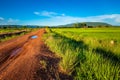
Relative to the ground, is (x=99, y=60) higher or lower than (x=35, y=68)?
higher

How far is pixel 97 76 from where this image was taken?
15.9 ft

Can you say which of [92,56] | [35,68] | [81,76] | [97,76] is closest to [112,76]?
[97,76]

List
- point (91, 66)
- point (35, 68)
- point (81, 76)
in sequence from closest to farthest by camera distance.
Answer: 1. point (81, 76)
2. point (91, 66)
3. point (35, 68)

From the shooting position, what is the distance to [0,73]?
6.80 meters

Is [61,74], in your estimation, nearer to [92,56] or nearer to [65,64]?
[65,64]

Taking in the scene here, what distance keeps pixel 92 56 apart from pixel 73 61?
2.89ft

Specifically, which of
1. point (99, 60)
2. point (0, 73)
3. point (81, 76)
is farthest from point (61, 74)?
point (0, 73)

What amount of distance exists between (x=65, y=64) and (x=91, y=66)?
1.31 metres

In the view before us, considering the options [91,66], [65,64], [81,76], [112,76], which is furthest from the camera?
[65,64]

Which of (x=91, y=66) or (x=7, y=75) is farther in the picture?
(x=7, y=75)

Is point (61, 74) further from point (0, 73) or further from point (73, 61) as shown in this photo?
point (0, 73)

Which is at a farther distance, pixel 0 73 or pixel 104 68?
pixel 0 73

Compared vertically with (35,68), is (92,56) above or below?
above

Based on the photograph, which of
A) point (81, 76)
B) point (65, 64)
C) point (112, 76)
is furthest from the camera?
point (65, 64)
